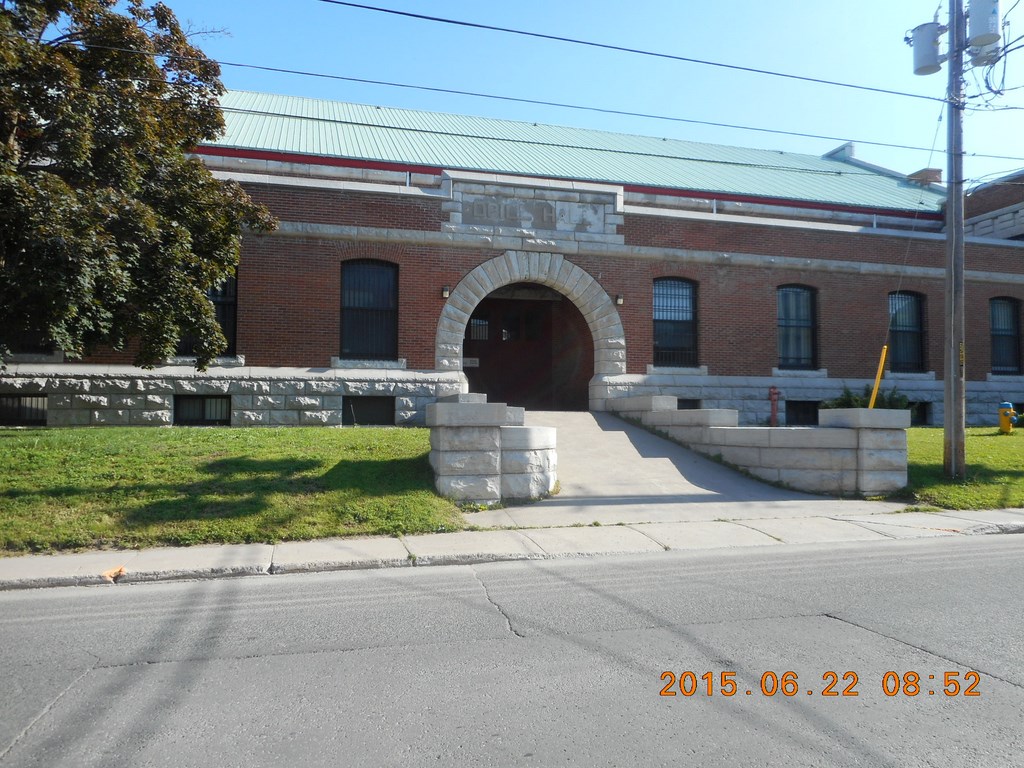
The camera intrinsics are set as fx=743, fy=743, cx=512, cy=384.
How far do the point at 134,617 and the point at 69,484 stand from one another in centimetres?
461

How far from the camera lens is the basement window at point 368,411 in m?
16.6

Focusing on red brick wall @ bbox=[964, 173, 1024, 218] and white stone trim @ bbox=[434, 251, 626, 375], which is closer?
white stone trim @ bbox=[434, 251, 626, 375]

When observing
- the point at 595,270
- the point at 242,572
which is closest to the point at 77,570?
the point at 242,572

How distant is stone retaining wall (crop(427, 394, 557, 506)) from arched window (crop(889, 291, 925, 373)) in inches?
534

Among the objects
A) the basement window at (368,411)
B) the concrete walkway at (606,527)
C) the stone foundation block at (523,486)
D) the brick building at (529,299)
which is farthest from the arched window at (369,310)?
the stone foundation block at (523,486)

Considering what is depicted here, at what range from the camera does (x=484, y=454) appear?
10539 millimetres

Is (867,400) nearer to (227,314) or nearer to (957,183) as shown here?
(957,183)

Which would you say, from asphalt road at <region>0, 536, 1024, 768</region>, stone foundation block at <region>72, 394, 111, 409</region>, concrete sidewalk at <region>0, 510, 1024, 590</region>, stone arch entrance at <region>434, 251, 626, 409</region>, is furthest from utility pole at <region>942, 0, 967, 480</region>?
stone foundation block at <region>72, 394, 111, 409</region>

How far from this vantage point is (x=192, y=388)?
15719 millimetres

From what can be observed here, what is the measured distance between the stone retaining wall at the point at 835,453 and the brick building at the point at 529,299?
5.20m

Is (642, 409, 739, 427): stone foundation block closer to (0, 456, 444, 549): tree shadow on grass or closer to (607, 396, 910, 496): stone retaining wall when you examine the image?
(607, 396, 910, 496): stone retaining wall

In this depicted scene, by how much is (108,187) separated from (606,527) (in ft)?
25.8

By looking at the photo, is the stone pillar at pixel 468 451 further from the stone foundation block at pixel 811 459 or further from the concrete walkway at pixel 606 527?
the stone foundation block at pixel 811 459

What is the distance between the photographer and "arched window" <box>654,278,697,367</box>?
18.4m
